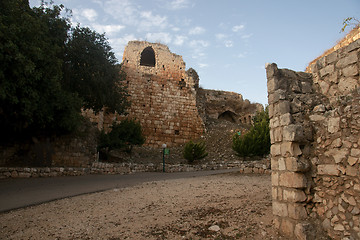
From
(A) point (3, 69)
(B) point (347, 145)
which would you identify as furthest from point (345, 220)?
(A) point (3, 69)

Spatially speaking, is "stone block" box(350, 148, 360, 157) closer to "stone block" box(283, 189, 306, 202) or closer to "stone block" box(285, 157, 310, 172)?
"stone block" box(285, 157, 310, 172)

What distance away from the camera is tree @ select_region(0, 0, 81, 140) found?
777 centimetres

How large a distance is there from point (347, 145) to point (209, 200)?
3276mm

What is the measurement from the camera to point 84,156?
11.8m

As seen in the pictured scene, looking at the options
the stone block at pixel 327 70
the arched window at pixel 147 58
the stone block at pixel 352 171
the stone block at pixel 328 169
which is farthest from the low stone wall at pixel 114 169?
the arched window at pixel 147 58

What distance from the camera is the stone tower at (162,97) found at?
62.8 ft

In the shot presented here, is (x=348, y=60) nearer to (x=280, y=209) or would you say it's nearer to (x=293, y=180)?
(x=293, y=180)

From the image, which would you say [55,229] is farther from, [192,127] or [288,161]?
[192,127]

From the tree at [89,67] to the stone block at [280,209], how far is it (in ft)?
35.4

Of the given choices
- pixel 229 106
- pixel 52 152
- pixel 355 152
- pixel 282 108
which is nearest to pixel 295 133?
pixel 282 108

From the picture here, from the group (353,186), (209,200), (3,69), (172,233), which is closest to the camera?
(353,186)

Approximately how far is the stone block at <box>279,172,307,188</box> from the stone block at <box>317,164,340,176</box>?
8.8 inches

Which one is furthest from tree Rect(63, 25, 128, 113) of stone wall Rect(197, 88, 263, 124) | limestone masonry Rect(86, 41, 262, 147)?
stone wall Rect(197, 88, 263, 124)

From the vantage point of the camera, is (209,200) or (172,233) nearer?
(172,233)
